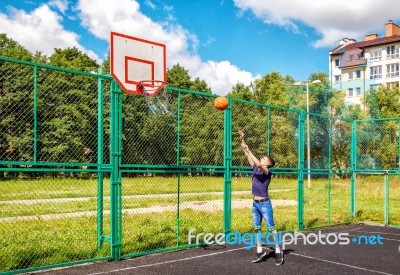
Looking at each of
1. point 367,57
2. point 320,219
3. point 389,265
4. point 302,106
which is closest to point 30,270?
point 389,265

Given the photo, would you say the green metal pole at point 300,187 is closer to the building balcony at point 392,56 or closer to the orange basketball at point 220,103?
the orange basketball at point 220,103

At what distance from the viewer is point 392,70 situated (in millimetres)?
60438

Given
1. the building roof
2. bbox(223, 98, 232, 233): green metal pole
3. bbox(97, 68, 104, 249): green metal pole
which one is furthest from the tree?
the building roof

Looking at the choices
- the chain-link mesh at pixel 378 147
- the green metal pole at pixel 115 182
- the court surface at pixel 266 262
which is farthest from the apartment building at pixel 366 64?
the green metal pole at pixel 115 182

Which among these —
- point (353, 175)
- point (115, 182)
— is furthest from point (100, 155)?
point (353, 175)

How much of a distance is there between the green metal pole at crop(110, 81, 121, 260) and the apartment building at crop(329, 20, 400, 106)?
55.0 meters

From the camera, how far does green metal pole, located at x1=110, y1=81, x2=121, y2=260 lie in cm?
758

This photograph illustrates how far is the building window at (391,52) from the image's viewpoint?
60.0 m

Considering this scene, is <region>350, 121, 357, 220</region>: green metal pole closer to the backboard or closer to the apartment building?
the backboard

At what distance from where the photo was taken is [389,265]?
772 cm

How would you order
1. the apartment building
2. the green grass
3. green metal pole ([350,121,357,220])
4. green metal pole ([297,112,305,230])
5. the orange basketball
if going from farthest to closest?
the apartment building, green metal pole ([350,121,357,220]), green metal pole ([297,112,305,230]), the orange basketball, the green grass

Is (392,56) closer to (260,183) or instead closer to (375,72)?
(375,72)

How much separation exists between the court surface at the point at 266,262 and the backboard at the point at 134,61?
116 inches

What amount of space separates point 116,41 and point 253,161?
3.11 meters
